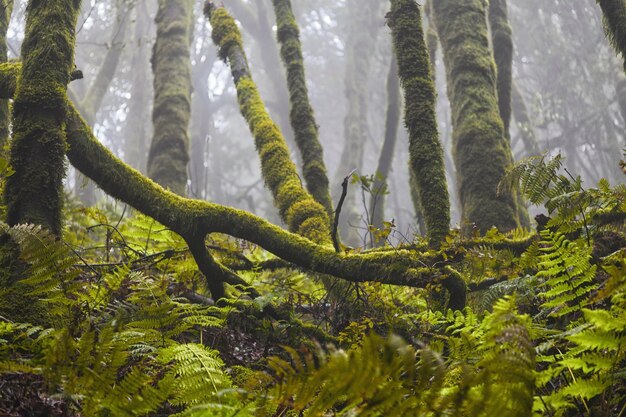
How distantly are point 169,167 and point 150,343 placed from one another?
551 centimetres

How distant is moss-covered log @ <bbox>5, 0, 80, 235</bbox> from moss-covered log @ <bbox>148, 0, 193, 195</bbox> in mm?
4100

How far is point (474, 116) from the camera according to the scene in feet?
20.3

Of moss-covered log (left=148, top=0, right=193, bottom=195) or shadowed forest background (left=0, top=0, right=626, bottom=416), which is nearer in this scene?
shadowed forest background (left=0, top=0, right=626, bottom=416)

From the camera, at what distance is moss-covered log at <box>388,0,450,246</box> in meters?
3.67

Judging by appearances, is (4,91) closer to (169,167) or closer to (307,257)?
(307,257)

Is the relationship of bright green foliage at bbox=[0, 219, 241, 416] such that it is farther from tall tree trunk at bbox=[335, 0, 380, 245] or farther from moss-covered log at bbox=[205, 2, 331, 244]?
tall tree trunk at bbox=[335, 0, 380, 245]

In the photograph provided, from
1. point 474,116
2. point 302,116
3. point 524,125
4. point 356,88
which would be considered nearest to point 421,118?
point 302,116

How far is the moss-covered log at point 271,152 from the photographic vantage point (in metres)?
4.61

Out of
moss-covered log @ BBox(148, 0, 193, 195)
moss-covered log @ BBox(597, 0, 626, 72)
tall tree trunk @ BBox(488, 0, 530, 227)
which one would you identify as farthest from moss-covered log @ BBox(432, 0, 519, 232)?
moss-covered log @ BBox(148, 0, 193, 195)

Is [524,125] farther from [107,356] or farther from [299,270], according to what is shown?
[107,356]

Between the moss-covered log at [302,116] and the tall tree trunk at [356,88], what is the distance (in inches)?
365

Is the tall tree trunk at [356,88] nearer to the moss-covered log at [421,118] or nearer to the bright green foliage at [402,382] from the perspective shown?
the moss-covered log at [421,118]

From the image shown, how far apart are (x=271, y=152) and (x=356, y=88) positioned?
17.2 m

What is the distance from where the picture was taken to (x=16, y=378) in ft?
6.53
